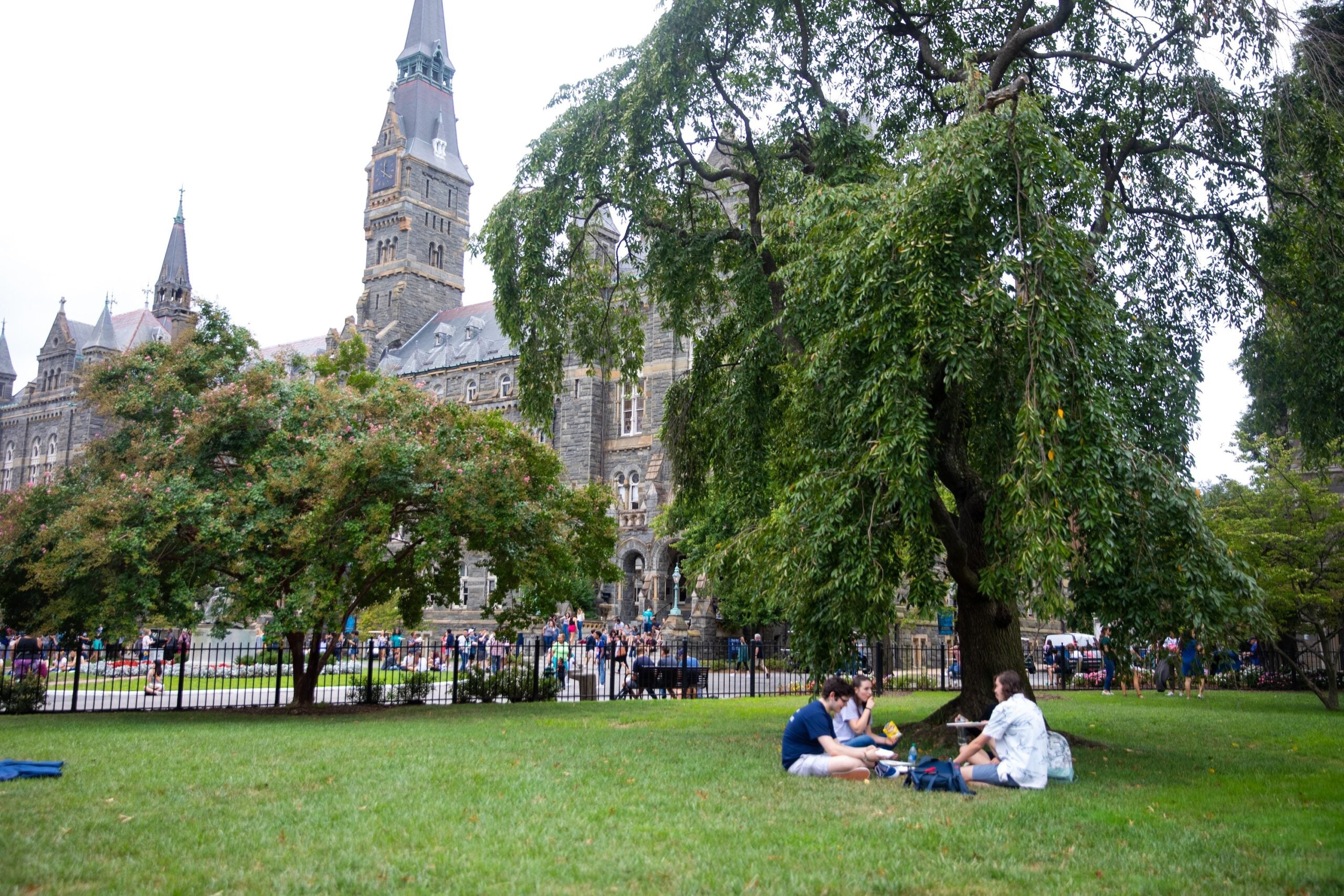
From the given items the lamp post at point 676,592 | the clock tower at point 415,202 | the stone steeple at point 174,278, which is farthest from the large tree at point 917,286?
the stone steeple at point 174,278

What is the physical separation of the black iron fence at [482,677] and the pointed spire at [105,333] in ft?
175

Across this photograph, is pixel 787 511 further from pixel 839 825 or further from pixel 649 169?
pixel 649 169

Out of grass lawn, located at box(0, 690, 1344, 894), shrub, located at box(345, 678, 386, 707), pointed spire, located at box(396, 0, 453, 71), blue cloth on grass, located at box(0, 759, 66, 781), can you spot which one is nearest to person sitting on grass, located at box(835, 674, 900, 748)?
grass lawn, located at box(0, 690, 1344, 894)

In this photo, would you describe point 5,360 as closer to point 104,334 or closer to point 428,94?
point 104,334

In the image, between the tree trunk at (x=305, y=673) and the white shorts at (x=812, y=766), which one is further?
the tree trunk at (x=305, y=673)

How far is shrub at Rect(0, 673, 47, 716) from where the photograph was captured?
56.4 feet

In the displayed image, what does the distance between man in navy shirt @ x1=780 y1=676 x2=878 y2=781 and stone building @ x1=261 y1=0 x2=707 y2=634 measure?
37.3 m

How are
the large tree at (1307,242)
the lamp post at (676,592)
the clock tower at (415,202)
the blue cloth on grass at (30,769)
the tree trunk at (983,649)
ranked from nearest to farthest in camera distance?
the blue cloth on grass at (30,769), the large tree at (1307,242), the tree trunk at (983,649), the lamp post at (676,592), the clock tower at (415,202)

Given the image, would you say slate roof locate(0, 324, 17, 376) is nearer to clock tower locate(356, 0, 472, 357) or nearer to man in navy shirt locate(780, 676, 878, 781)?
clock tower locate(356, 0, 472, 357)

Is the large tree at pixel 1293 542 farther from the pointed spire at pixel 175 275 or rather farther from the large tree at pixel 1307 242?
the pointed spire at pixel 175 275

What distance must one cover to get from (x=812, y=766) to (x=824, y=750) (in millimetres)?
183

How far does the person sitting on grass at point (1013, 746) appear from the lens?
862 centimetres

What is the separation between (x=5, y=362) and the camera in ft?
276

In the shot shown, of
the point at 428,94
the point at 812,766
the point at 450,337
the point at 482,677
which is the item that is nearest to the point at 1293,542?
the point at 812,766
